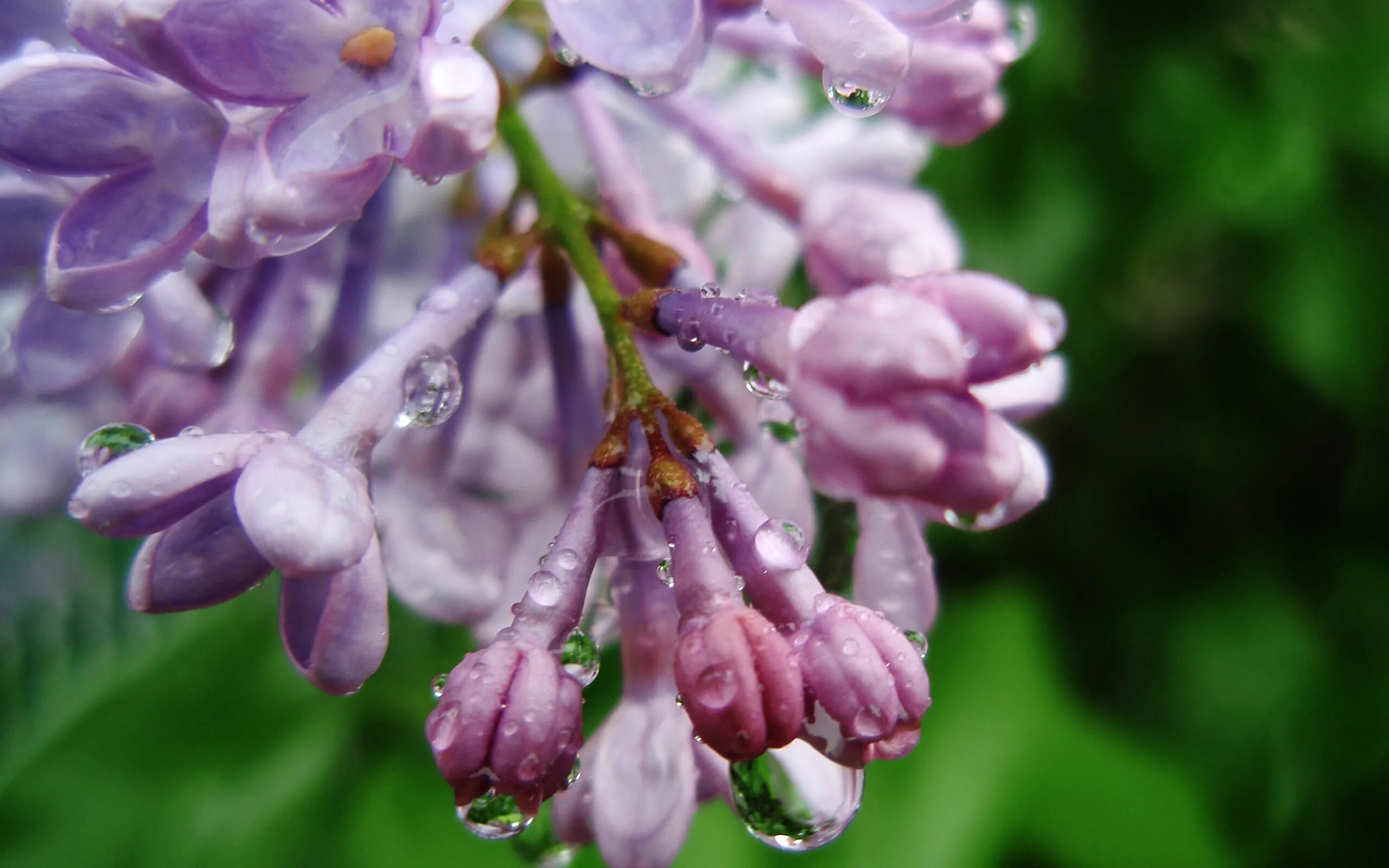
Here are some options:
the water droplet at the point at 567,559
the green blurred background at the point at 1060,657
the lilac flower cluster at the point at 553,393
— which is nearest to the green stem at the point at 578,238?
the lilac flower cluster at the point at 553,393

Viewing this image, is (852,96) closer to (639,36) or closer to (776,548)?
(639,36)

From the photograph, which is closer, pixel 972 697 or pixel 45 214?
pixel 45 214

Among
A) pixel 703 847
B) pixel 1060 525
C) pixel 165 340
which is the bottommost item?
pixel 1060 525

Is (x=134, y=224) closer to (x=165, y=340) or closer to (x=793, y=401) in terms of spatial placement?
(x=165, y=340)

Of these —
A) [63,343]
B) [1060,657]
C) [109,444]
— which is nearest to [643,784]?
[109,444]

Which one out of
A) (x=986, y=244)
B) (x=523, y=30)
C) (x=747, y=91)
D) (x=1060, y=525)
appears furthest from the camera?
(x=1060, y=525)

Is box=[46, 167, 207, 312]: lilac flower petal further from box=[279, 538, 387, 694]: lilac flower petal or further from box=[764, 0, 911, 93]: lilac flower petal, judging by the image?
box=[764, 0, 911, 93]: lilac flower petal

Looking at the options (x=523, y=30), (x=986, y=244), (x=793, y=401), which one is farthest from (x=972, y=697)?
(x=793, y=401)

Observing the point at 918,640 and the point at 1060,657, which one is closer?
the point at 918,640

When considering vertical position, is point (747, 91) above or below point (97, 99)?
below
